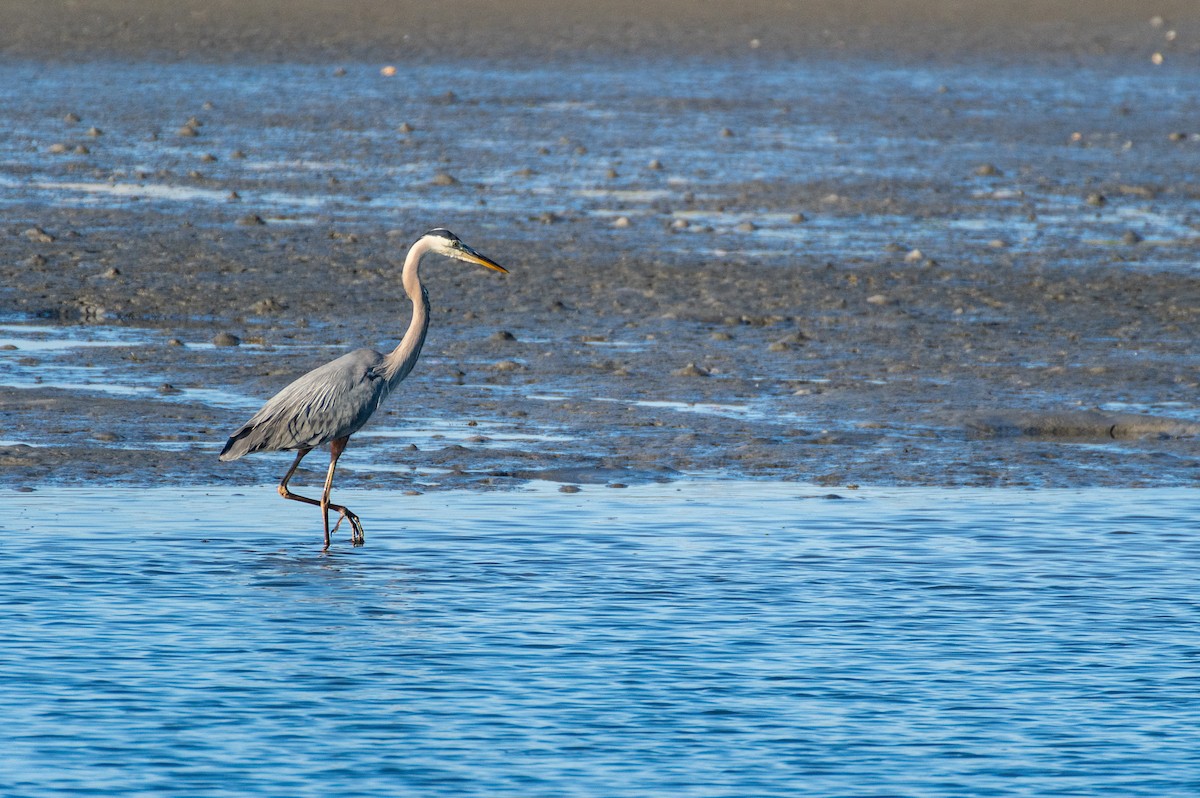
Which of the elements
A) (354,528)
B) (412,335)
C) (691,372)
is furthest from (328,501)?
(691,372)

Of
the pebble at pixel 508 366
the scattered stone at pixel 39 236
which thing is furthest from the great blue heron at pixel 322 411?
the scattered stone at pixel 39 236

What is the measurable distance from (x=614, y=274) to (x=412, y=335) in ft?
19.9

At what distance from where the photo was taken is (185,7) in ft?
119

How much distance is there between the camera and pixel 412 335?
424 inches

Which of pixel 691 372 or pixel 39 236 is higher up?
pixel 39 236

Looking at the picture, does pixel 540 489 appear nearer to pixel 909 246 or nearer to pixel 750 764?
pixel 750 764

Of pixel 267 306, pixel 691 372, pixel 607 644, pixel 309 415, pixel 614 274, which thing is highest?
pixel 614 274

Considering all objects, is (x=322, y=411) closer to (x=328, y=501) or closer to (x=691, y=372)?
(x=328, y=501)

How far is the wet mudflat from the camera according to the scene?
38.6 ft

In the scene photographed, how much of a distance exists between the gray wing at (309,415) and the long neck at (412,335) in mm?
236

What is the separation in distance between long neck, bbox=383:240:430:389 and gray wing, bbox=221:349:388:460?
9.3 inches

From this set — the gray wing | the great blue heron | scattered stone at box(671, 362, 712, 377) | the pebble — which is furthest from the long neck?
scattered stone at box(671, 362, 712, 377)

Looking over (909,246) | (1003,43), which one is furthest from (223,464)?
(1003,43)

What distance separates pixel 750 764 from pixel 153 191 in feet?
47.3
